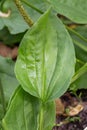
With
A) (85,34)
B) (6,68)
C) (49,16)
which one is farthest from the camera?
(85,34)

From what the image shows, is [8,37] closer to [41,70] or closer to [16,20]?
[16,20]

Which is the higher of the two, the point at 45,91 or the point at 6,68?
the point at 45,91

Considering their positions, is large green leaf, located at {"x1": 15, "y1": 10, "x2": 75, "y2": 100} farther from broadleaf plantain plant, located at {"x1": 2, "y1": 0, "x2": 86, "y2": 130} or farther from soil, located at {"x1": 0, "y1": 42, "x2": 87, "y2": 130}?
soil, located at {"x1": 0, "y1": 42, "x2": 87, "y2": 130}

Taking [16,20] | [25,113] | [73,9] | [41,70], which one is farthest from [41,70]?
[16,20]

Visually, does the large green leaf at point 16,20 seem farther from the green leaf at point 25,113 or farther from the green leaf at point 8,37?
the green leaf at point 25,113

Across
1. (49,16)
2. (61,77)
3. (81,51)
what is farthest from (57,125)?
(49,16)

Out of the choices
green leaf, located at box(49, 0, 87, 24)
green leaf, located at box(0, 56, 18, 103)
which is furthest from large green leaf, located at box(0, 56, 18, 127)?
green leaf, located at box(49, 0, 87, 24)

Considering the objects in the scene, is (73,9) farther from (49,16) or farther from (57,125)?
(57,125)
